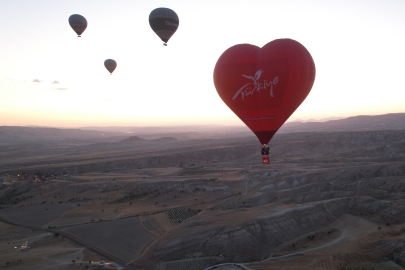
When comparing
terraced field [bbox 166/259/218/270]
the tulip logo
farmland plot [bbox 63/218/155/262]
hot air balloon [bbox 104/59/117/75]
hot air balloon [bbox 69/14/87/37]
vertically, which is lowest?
terraced field [bbox 166/259/218/270]

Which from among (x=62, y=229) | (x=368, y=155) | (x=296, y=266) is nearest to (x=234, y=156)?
(x=368, y=155)

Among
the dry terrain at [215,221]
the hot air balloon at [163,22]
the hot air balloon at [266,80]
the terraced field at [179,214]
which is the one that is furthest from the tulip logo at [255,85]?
the terraced field at [179,214]

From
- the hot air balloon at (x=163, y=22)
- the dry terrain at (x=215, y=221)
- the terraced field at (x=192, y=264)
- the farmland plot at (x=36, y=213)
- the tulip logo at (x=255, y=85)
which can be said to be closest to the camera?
the tulip logo at (x=255, y=85)

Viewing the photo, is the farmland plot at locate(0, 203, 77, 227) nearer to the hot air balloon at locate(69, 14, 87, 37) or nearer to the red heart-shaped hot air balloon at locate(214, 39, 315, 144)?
the hot air balloon at locate(69, 14, 87, 37)

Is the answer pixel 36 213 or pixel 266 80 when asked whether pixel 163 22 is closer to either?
pixel 266 80

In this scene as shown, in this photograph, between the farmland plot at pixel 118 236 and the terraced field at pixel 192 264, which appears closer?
the terraced field at pixel 192 264

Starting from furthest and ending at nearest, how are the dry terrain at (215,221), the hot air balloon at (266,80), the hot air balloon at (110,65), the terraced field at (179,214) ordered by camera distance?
1. the hot air balloon at (110,65)
2. the terraced field at (179,214)
3. the dry terrain at (215,221)
4. the hot air balloon at (266,80)

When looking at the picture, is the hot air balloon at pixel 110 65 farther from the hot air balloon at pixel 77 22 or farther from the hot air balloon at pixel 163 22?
the hot air balloon at pixel 163 22

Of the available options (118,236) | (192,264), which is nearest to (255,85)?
(192,264)

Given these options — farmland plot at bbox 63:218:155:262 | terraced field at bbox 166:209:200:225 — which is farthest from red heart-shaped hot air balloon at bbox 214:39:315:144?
terraced field at bbox 166:209:200:225
